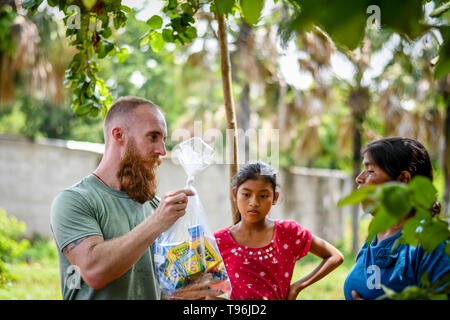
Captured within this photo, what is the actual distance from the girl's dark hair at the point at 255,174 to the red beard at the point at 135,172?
0.68m

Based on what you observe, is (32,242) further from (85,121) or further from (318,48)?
(85,121)

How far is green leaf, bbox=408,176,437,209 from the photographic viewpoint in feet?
3.07

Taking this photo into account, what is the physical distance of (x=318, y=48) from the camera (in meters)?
12.0

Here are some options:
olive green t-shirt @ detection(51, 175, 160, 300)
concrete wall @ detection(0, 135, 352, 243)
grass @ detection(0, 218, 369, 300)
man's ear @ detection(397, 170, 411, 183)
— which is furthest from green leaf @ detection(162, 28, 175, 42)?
concrete wall @ detection(0, 135, 352, 243)

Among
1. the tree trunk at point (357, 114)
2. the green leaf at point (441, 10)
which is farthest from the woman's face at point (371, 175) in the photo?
the tree trunk at point (357, 114)

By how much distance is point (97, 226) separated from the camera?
2.06 meters

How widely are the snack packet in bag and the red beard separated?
0.64 ft

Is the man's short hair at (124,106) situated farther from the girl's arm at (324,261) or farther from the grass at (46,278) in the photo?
the grass at (46,278)

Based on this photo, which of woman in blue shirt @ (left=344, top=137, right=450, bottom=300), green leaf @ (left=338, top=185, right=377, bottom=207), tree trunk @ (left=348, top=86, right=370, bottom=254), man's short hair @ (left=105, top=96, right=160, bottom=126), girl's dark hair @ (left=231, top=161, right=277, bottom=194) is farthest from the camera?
tree trunk @ (left=348, top=86, right=370, bottom=254)

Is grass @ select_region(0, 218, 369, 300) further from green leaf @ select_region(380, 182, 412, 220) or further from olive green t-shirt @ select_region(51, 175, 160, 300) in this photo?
green leaf @ select_region(380, 182, 412, 220)

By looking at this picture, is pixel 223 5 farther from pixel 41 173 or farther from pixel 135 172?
pixel 41 173

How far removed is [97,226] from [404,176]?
129cm

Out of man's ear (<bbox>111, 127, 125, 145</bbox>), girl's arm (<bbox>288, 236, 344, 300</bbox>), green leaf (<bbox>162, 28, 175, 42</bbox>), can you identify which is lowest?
girl's arm (<bbox>288, 236, 344, 300</bbox>)

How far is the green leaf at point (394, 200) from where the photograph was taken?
89 cm
